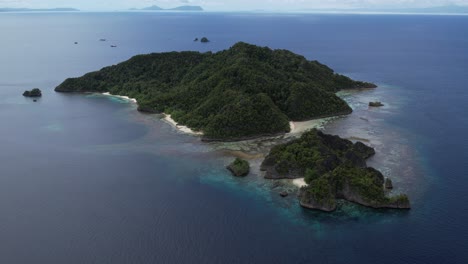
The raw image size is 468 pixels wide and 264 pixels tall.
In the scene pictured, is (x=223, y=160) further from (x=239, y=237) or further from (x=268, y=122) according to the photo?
(x=239, y=237)

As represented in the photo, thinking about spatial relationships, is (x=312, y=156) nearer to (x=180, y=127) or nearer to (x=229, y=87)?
(x=180, y=127)

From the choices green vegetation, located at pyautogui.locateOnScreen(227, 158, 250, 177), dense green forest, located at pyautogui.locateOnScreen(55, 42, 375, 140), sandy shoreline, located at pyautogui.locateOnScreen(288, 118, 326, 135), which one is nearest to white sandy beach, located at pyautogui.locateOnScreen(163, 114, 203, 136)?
dense green forest, located at pyautogui.locateOnScreen(55, 42, 375, 140)

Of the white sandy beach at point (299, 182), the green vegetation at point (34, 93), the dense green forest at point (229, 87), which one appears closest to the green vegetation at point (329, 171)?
the white sandy beach at point (299, 182)

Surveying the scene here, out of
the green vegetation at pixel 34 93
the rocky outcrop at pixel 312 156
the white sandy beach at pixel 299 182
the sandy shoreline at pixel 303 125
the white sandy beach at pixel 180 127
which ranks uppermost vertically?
the rocky outcrop at pixel 312 156

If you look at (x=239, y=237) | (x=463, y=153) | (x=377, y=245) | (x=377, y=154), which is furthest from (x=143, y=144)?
(x=463, y=153)

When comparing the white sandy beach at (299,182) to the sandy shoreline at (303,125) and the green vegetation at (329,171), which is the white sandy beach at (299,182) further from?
the sandy shoreline at (303,125)

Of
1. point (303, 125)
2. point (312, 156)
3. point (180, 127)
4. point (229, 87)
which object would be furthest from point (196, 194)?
point (229, 87)
